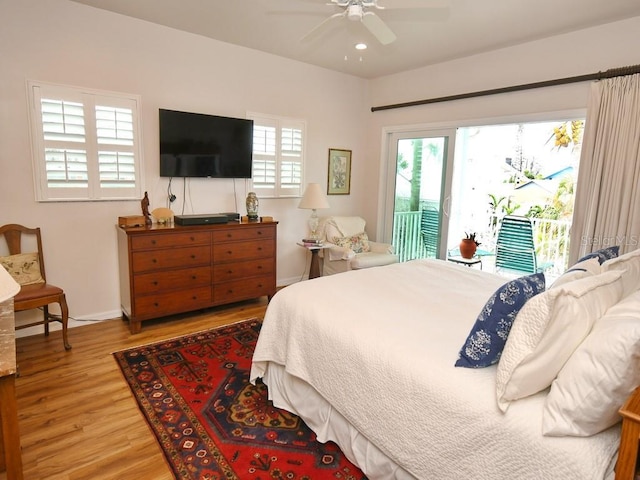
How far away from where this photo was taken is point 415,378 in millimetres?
1563

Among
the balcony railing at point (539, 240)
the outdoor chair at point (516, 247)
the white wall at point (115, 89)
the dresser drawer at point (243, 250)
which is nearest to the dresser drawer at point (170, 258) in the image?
the dresser drawer at point (243, 250)

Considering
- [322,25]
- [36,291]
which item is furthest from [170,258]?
[322,25]

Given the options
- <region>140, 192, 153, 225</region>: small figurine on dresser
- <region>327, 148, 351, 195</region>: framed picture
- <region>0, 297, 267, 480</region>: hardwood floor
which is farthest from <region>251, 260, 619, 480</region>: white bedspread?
<region>327, 148, 351, 195</region>: framed picture

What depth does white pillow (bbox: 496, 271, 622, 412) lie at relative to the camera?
4.28ft

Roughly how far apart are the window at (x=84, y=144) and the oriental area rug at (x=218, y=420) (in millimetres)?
1489

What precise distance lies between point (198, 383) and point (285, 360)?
2.55 feet

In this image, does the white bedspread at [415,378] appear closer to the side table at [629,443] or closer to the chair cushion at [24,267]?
the side table at [629,443]

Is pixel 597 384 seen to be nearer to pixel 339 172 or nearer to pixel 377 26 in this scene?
pixel 377 26

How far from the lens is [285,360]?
2.27m

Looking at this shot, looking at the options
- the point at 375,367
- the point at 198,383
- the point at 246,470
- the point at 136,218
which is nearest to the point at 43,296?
the point at 136,218

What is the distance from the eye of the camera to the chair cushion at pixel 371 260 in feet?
14.1

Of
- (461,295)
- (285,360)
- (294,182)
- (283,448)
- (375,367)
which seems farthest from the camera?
(294,182)

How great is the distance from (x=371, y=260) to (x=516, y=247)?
2182mm

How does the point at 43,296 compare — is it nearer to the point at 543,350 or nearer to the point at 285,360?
the point at 285,360
